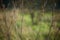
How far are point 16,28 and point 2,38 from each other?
0.68 feet

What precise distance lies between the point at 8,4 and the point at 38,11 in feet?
1.22

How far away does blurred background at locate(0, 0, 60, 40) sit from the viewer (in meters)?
2.24

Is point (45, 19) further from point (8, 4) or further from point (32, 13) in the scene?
point (8, 4)

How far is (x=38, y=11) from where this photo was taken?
2.27 m

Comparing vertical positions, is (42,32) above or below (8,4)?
below

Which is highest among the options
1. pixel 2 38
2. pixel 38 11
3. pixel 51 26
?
pixel 38 11

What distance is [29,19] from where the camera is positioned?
7.54ft

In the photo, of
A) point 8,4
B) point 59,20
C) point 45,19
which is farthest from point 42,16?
point 8,4

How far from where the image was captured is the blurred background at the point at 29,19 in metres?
2.24

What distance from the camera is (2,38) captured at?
7.54 ft

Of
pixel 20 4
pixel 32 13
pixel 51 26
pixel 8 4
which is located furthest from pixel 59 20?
pixel 8 4

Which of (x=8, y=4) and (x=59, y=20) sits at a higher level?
(x=8, y=4)

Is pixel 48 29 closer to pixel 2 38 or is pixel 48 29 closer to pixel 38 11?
pixel 38 11

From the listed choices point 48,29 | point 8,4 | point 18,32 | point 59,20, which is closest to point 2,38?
point 18,32
